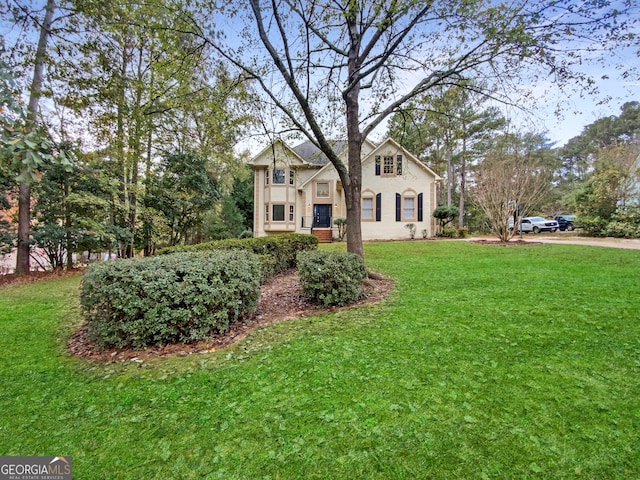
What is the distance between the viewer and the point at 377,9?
5070 millimetres

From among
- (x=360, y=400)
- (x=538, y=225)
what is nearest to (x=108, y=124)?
(x=360, y=400)

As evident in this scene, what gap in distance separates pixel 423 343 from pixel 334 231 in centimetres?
1445

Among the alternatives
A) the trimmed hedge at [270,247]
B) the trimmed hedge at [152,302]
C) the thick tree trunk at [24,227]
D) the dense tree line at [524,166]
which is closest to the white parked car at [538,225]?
the dense tree line at [524,166]

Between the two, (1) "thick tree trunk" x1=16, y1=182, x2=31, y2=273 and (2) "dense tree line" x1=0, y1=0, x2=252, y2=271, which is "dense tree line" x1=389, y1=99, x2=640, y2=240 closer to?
(2) "dense tree line" x1=0, y1=0, x2=252, y2=271

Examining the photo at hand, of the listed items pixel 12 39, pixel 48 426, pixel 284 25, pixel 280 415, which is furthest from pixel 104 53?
pixel 280 415

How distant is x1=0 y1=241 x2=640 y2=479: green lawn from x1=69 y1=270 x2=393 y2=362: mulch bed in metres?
0.19

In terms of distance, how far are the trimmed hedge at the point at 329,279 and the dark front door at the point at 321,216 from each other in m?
12.8

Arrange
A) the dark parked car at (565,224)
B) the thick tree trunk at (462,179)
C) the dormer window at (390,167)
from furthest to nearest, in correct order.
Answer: the thick tree trunk at (462,179) → the dark parked car at (565,224) → the dormer window at (390,167)

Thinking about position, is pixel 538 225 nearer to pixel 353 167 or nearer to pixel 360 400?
pixel 353 167

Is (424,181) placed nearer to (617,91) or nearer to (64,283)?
(617,91)

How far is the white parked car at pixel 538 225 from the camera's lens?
22038 millimetres

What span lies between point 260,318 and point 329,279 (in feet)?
4.34

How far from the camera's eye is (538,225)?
22297 mm

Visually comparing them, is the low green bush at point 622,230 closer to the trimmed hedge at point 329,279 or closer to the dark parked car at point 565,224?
the dark parked car at point 565,224
